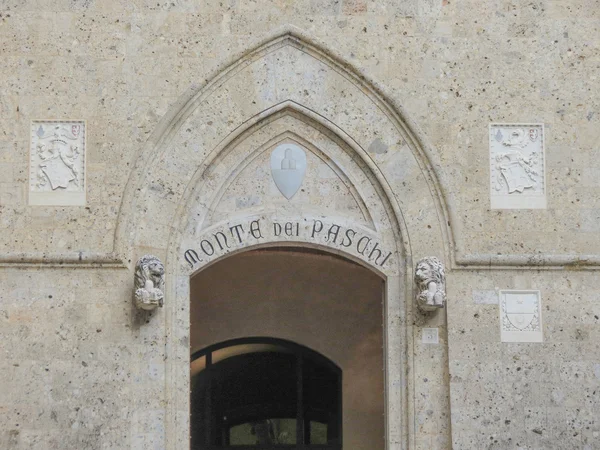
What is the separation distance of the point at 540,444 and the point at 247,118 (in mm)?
3847

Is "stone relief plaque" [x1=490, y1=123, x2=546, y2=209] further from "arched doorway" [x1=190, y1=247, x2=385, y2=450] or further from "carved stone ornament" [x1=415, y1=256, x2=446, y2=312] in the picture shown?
"arched doorway" [x1=190, y1=247, x2=385, y2=450]

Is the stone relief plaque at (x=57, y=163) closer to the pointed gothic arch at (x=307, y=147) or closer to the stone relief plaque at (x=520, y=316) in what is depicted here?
the pointed gothic arch at (x=307, y=147)

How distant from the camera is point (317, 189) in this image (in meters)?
13.5

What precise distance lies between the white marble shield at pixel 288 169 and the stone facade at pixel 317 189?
58mm

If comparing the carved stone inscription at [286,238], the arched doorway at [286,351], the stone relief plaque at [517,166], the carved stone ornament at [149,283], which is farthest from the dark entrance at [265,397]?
the stone relief plaque at [517,166]

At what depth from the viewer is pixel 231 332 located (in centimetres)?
1695

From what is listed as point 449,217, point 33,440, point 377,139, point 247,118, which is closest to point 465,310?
point 449,217

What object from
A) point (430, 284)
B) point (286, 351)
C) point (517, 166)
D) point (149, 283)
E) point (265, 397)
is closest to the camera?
point (149, 283)

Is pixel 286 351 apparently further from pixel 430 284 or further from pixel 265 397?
pixel 430 284

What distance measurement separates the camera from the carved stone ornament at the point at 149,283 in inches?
504

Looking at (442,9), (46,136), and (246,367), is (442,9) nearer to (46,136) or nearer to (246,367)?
(46,136)

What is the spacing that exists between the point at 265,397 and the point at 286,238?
4.11m

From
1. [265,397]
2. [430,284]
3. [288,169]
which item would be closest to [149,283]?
[288,169]

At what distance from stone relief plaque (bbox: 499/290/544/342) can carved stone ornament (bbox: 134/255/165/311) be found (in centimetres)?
300
